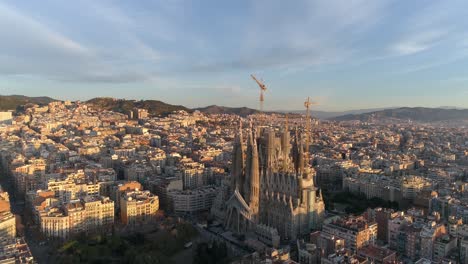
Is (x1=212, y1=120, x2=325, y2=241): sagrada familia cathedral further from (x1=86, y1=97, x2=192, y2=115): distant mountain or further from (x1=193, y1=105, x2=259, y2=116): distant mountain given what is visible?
(x1=193, y1=105, x2=259, y2=116): distant mountain

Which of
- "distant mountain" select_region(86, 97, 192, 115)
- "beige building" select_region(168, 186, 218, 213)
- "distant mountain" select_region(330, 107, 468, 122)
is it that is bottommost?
"beige building" select_region(168, 186, 218, 213)

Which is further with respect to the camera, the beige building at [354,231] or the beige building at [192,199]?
the beige building at [192,199]

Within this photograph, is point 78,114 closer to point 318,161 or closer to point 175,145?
point 175,145

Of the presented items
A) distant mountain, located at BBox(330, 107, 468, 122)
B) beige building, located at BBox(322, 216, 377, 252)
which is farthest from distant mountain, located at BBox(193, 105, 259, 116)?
beige building, located at BBox(322, 216, 377, 252)

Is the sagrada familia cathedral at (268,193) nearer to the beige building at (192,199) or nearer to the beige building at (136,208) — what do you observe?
the beige building at (192,199)

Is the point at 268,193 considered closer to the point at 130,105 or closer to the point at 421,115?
the point at 130,105

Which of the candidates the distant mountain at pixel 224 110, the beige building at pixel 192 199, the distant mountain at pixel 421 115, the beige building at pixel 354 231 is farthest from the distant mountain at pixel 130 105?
the distant mountain at pixel 421 115

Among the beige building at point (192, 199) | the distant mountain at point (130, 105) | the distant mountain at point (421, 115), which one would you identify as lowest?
the beige building at point (192, 199)

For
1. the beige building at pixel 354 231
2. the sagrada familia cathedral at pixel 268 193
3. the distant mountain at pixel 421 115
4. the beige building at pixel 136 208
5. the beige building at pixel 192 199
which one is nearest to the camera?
the beige building at pixel 354 231
